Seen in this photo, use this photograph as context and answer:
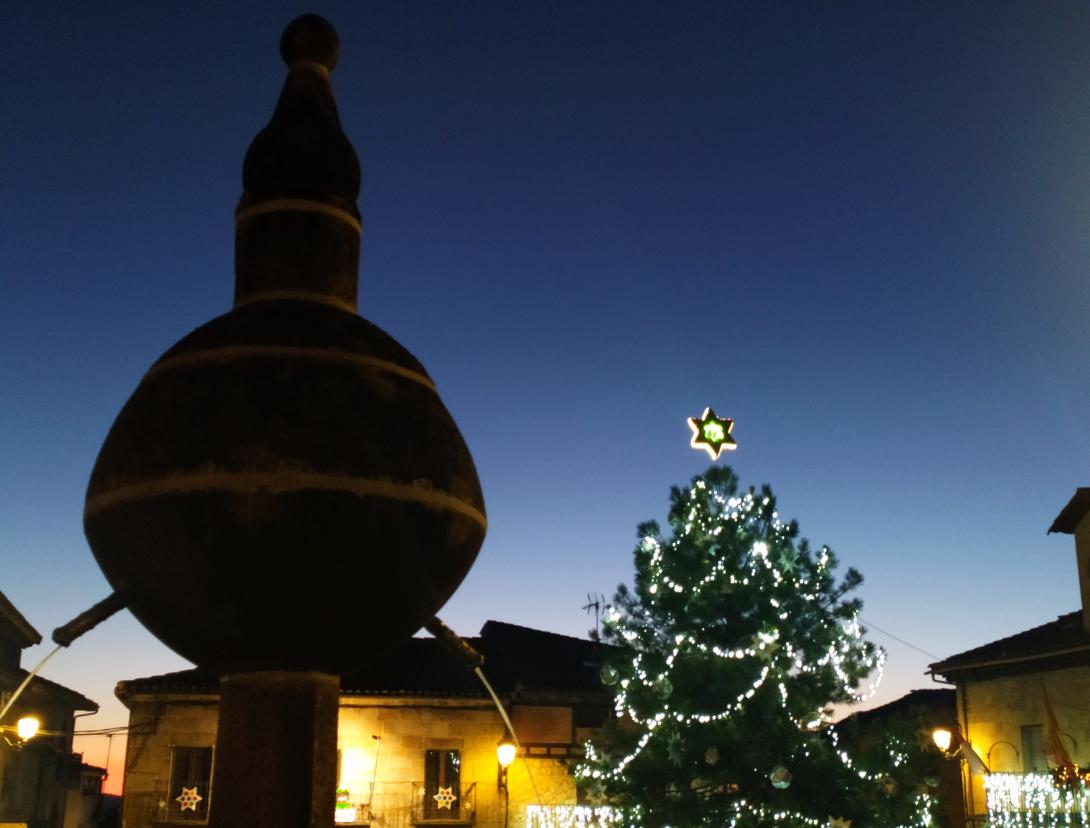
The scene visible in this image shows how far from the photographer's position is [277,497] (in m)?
4.29

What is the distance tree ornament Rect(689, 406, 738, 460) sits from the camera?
1509 centimetres

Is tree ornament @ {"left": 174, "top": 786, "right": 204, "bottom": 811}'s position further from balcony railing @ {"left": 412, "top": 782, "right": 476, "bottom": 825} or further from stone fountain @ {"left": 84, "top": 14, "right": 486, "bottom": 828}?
stone fountain @ {"left": 84, "top": 14, "right": 486, "bottom": 828}

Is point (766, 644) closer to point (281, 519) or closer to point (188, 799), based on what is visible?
point (281, 519)

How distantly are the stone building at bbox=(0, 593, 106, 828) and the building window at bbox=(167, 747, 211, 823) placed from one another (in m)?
3.00

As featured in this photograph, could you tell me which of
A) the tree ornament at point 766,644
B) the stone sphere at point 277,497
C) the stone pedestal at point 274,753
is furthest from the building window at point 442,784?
the stone sphere at point 277,497

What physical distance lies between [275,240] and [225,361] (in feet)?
2.76

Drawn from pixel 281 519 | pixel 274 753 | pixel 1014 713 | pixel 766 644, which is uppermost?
pixel 766 644

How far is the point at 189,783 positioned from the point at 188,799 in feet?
1.16

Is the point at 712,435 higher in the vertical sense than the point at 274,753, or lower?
higher

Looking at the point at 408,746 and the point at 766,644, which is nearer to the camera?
the point at 766,644

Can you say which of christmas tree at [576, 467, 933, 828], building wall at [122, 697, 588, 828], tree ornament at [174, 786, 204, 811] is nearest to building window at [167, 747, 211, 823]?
tree ornament at [174, 786, 204, 811]

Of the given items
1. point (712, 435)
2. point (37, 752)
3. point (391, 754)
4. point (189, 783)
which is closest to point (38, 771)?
point (37, 752)

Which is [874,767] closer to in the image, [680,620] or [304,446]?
[680,620]

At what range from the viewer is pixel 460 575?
502 cm
